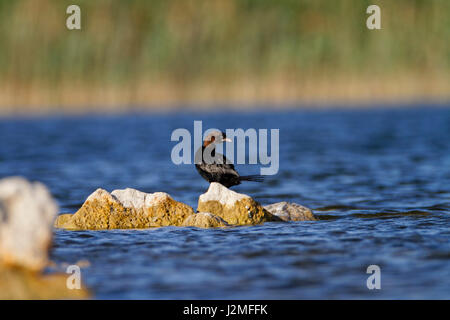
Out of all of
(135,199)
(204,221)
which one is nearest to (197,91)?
(135,199)

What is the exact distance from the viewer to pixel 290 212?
32.1ft

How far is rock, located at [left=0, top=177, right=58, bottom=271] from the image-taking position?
598 centimetres

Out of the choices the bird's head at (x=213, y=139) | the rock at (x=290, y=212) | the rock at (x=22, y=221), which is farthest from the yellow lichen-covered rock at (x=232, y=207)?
the rock at (x=22, y=221)

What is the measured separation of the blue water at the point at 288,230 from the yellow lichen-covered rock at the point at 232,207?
0.25 meters

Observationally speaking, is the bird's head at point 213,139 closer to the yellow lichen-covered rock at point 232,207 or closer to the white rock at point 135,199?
the yellow lichen-covered rock at point 232,207

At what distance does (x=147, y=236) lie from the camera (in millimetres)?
8648

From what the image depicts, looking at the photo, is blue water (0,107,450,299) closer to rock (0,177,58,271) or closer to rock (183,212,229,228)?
rock (183,212,229,228)

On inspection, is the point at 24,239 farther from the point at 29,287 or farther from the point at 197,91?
the point at 197,91

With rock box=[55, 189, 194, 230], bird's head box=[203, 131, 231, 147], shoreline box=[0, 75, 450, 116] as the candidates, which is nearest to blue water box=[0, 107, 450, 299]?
rock box=[55, 189, 194, 230]

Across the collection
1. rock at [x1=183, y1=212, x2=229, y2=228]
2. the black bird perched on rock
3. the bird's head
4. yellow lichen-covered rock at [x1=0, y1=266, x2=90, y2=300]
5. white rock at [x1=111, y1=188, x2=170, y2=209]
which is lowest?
yellow lichen-covered rock at [x1=0, y1=266, x2=90, y2=300]

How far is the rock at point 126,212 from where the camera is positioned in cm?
932

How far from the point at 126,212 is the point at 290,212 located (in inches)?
85.9

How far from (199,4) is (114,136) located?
30.3 ft
